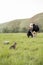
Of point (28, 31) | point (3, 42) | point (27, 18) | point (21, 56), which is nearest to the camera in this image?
point (21, 56)

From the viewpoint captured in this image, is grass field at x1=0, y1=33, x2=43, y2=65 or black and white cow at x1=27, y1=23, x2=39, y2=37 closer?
grass field at x1=0, y1=33, x2=43, y2=65

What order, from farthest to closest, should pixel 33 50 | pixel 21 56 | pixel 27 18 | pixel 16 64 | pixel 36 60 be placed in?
pixel 27 18, pixel 33 50, pixel 21 56, pixel 36 60, pixel 16 64

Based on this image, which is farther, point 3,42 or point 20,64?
point 3,42

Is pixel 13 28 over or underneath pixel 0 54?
over

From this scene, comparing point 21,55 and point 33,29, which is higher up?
point 33,29

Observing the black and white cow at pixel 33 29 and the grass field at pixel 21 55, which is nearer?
the grass field at pixel 21 55

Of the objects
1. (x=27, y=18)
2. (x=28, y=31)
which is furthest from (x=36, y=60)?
(x=27, y=18)

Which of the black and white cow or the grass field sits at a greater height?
the black and white cow

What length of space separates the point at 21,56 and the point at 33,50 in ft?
1.65

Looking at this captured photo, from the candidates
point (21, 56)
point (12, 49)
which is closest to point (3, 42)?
point (12, 49)

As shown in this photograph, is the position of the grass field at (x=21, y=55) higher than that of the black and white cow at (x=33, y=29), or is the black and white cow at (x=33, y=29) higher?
the black and white cow at (x=33, y=29)

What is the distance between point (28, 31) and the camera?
5098 millimetres

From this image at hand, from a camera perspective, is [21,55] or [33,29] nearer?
[21,55]

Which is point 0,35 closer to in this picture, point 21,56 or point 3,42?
point 3,42
